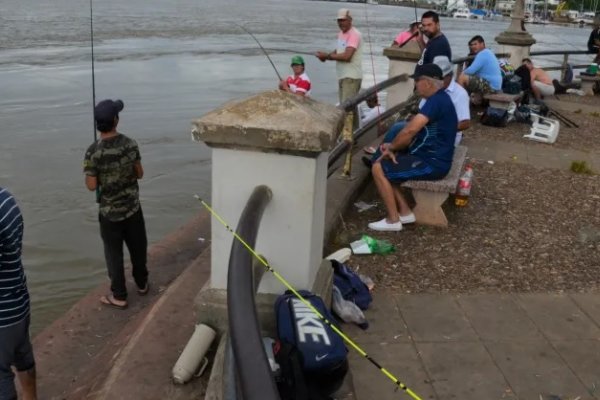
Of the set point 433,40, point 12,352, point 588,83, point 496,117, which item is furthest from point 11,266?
point 588,83

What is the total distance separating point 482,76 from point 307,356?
910 cm

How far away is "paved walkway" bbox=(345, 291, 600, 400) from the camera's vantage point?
11.2ft

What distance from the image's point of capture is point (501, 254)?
5.18 meters

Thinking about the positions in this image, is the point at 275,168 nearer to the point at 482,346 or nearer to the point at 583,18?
the point at 482,346

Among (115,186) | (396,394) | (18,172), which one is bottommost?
(18,172)

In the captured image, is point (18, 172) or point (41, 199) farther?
point (18, 172)

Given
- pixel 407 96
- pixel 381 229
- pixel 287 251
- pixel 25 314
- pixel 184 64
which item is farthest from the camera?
pixel 184 64

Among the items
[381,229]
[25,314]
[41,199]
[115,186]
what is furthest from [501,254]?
[41,199]

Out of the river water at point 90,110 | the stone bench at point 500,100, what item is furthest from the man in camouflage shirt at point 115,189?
the stone bench at point 500,100

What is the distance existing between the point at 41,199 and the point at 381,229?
6.36 m

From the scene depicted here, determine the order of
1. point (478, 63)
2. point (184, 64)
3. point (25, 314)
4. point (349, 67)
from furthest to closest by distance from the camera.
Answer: point (184, 64) < point (478, 63) < point (349, 67) < point (25, 314)

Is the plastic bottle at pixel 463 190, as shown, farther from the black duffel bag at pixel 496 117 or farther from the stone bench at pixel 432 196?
the black duffel bag at pixel 496 117

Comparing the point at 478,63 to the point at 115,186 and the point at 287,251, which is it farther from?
the point at 287,251

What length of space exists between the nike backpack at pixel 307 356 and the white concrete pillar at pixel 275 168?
37 centimetres
